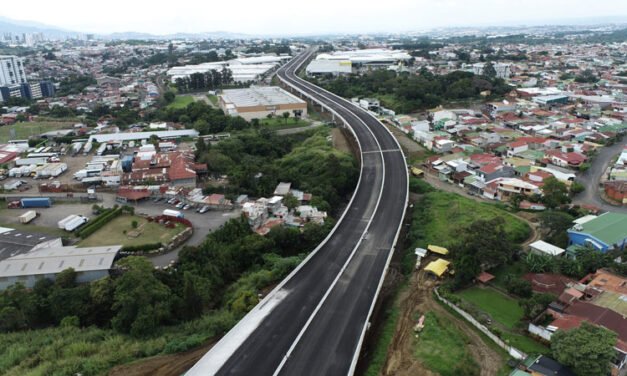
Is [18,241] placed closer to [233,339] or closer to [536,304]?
[233,339]

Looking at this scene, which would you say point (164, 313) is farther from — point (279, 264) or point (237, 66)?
point (237, 66)

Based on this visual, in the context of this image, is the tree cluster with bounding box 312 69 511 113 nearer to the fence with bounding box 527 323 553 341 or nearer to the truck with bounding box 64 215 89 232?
the truck with bounding box 64 215 89 232

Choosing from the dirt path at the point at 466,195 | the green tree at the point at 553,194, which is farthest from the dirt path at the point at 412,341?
the green tree at the point at 553,194

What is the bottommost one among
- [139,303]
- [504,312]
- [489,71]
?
[504,312]

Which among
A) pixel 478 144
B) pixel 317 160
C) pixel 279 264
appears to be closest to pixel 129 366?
pixel 279 264

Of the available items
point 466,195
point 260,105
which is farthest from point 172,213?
point 260,105

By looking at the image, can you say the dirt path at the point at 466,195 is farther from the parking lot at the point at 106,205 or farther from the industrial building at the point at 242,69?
the industrial building at the point at 242,69
